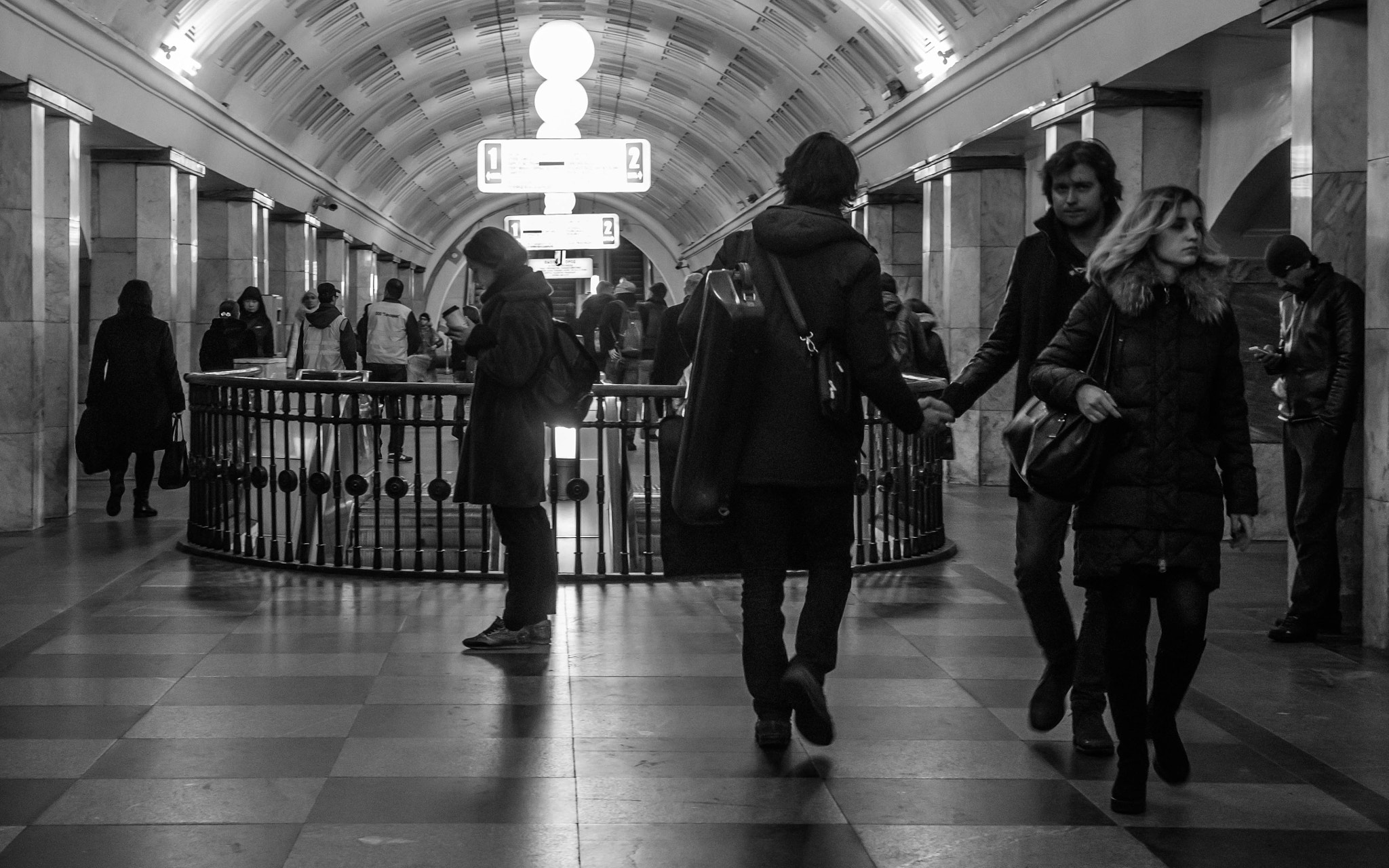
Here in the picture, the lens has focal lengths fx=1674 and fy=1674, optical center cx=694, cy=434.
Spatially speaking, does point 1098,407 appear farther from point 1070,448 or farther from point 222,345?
point 222,345

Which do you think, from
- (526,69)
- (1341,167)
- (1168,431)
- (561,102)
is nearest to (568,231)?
(561,102)

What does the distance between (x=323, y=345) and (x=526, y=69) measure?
44.5ft

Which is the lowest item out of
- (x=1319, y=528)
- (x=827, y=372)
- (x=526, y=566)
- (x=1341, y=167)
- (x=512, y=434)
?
(x=526, y=566)

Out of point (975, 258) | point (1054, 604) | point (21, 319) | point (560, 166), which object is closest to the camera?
point (1054, 604)

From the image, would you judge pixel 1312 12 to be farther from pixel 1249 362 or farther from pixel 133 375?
pixel 133 375

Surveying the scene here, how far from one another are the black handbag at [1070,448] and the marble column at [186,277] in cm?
1308

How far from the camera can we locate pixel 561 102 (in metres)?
14.5

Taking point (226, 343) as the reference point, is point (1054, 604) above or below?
below

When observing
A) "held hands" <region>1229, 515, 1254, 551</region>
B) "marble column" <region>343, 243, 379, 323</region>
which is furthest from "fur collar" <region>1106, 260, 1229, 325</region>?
"marble column" <region>343, 243, 379, 323</region>

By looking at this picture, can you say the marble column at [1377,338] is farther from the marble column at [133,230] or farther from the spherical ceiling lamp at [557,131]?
the marble column at [133,230]

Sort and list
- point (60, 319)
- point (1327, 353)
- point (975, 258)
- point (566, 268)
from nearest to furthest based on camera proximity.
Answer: point (1327, 353), point (60, 319), point (975, 258), point (566, 268)

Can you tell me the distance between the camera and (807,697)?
4.58m

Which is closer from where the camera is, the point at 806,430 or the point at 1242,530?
the point at 1242,530

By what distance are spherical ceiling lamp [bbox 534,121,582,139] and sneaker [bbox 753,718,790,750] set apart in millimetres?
10648
